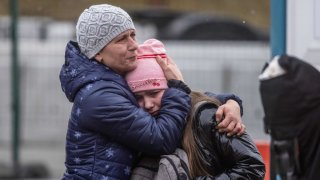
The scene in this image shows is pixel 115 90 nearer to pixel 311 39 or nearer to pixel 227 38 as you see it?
pixel 311 39

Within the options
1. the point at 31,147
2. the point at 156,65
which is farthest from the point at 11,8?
the point at 156,65

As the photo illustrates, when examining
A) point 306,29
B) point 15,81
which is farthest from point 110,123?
point 15,81

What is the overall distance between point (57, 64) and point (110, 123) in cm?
665

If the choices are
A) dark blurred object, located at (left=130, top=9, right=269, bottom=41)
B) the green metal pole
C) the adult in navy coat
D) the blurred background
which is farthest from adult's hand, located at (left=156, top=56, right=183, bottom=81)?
dark blurred object, located at (left=130, top=9, right=269, bottom=41)

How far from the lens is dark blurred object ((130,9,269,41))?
1045 cm

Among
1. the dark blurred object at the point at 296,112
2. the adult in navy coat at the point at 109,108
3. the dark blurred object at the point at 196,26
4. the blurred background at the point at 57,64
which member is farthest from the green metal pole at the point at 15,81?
the dark blurred object at the point at 296,112

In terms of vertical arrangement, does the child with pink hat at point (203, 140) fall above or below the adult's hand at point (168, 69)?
below

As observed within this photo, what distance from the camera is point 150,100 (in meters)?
3.14

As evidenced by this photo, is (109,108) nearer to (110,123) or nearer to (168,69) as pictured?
(110,123)

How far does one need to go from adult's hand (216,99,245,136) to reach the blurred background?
5667 mm

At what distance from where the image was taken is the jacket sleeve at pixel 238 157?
3.03 metres

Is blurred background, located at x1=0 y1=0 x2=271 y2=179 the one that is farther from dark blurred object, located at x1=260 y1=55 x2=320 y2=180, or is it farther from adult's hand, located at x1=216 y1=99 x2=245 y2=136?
dark blurred object, located at x1=260 y1=55 x2=320 y2=180

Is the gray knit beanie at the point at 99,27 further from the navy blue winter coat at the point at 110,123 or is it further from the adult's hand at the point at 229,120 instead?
the adult's hand at the point at 229,120

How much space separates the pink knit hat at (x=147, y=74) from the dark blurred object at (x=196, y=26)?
699 cm
